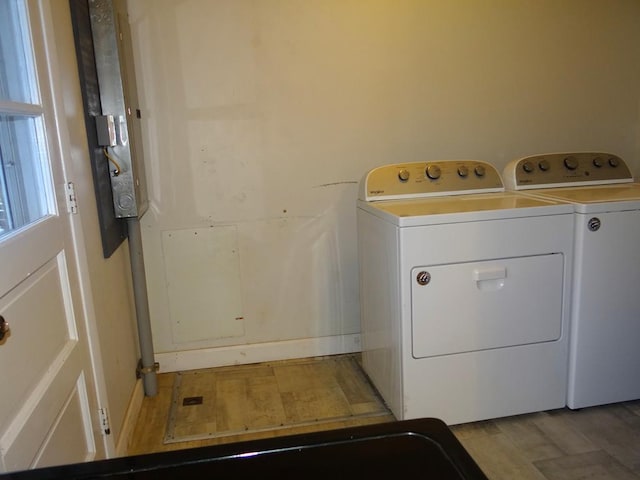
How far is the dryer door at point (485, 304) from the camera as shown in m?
1.94

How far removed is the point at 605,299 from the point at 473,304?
1.88 ft

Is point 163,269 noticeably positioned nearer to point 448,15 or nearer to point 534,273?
point 534,273

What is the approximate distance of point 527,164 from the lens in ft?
7.99

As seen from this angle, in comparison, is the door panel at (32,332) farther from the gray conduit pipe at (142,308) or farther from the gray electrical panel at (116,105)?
the gray conduit pipe at (142,308)

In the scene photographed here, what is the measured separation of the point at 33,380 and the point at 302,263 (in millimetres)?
1622

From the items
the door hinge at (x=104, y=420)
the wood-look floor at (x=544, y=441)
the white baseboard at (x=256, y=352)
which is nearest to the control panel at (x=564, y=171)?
the wood-look floor at (x=544, y=441)

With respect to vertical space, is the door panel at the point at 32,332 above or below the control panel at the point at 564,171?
below

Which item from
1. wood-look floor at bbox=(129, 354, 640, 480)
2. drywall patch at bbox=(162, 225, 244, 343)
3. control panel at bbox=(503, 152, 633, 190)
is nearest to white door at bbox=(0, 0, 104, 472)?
wood-look floor at bbox=(129, 354, 640, 480)

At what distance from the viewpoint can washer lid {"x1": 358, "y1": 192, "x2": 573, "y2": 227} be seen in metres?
1.90

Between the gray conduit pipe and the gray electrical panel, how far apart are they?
0.20m

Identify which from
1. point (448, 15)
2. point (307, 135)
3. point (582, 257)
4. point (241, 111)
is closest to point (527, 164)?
point (582, 257)

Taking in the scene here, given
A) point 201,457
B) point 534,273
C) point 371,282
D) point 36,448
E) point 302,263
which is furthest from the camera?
point 302,263

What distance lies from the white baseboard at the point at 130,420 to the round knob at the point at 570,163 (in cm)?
230

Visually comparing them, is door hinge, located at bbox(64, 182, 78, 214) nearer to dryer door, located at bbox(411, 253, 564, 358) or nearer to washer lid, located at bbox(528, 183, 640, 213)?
dryer door, located at bbox(411, 253, 564, 358)
